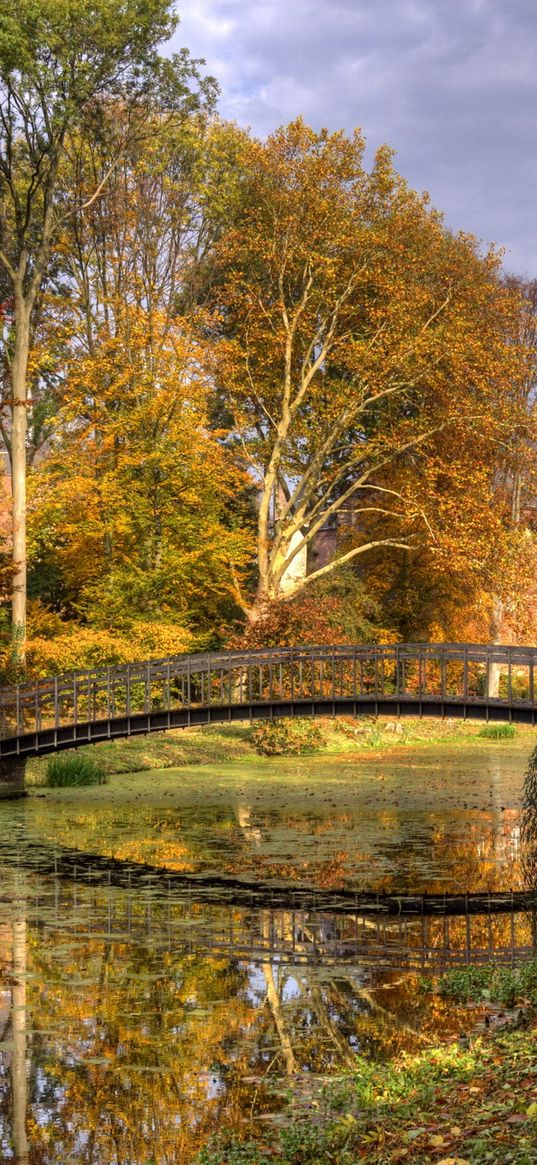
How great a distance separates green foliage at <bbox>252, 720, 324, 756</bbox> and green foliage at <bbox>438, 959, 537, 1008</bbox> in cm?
2163

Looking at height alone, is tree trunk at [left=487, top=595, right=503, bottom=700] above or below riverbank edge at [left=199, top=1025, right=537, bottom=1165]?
above

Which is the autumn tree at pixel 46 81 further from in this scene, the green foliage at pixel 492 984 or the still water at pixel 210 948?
the green foliage at pixel 492 984

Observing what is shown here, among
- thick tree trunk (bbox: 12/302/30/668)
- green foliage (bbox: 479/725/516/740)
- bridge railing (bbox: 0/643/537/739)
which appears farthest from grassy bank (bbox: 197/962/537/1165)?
green foliage (bbox: 479/725/516/740)

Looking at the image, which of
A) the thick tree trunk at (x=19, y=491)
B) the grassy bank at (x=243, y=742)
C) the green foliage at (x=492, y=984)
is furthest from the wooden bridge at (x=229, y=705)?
the green foliage at (x=492, y=984)

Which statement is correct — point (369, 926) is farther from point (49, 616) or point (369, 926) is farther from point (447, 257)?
point (447, 257)

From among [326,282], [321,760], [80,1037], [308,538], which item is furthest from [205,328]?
[80,1037]

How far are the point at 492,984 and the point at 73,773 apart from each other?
16992 millimetres

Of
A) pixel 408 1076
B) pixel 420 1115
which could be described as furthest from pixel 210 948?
pixel 420 1115

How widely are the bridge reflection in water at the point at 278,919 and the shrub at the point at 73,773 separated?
10089 millimetres

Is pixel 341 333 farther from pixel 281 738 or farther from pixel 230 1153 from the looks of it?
pixel 230 1153

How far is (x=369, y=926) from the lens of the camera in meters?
12.9

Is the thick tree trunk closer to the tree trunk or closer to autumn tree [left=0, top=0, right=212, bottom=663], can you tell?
autumn tree [left=0, top=0, right=212, bottom=663]

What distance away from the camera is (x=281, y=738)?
32.6 meters

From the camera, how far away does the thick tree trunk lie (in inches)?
1123
